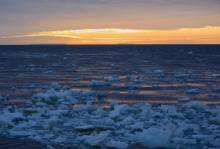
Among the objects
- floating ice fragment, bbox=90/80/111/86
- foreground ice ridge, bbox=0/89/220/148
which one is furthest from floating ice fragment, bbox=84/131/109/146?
floating ice fragment, bbox=90/80/111/86

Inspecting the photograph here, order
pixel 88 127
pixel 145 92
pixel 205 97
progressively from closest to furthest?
pixel 88 127, pixel 205 97, pixel 145 92

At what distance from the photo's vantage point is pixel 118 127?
11789 millimetres

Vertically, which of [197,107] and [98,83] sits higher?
[197,107]

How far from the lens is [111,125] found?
12.0m

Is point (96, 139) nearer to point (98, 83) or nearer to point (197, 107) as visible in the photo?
point (197, 107)

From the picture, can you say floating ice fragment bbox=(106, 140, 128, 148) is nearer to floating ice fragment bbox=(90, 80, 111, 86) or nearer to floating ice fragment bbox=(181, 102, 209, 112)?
floating ice fragment bbox=(181, 102, 209, 112)

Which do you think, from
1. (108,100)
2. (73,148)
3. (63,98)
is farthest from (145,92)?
(73,148)

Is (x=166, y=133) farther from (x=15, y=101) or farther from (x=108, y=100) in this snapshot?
(x=15, y=101)

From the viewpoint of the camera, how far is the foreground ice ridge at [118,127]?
1005 centimetres

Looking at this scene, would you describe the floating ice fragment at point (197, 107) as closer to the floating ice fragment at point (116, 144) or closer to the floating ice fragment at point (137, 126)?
the floating ice fragment at point (137, 126)

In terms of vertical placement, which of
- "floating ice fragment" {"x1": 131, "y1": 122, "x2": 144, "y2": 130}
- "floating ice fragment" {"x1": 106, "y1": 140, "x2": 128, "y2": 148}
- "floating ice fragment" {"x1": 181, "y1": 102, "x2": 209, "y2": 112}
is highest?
"floating ice fragment" {"x1": 181, "y1": 102, "x2": 209, "y2": 112}

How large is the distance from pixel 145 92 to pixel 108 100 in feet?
13.0

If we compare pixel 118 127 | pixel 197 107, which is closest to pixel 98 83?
pixel 197 107

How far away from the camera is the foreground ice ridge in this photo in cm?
1005
